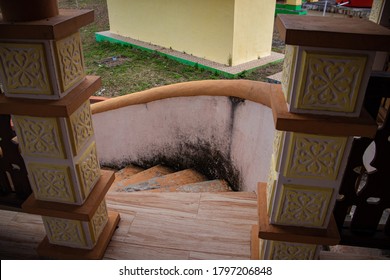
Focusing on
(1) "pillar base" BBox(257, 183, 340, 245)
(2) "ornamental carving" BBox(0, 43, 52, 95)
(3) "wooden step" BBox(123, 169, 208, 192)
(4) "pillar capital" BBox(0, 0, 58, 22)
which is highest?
(4) "pillar capital" BBox(0, 0, 58, 22)

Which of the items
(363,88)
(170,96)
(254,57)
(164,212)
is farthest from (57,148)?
(254,57)

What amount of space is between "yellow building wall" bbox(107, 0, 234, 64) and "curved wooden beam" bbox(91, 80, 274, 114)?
157 inches

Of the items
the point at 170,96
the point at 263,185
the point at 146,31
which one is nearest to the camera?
the point at 263,185

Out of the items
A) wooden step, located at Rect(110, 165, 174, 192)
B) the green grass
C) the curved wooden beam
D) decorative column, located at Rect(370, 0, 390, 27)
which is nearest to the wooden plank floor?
the curved wooden beam

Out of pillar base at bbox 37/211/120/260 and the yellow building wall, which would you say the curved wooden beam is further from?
the yellow building wall

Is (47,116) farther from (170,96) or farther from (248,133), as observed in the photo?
(170,96)

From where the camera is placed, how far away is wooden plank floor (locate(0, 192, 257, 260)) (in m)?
2.03

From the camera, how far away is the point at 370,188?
1.71 m

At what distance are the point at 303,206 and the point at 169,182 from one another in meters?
1.90

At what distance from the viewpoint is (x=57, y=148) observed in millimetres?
1541

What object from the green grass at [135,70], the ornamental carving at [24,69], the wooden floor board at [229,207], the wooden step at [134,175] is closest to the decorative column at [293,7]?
the green grass at [135,70]

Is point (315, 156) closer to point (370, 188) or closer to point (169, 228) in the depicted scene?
point (370, 188)

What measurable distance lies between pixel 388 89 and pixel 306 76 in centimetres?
47

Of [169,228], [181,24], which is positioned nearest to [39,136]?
[169,228]
